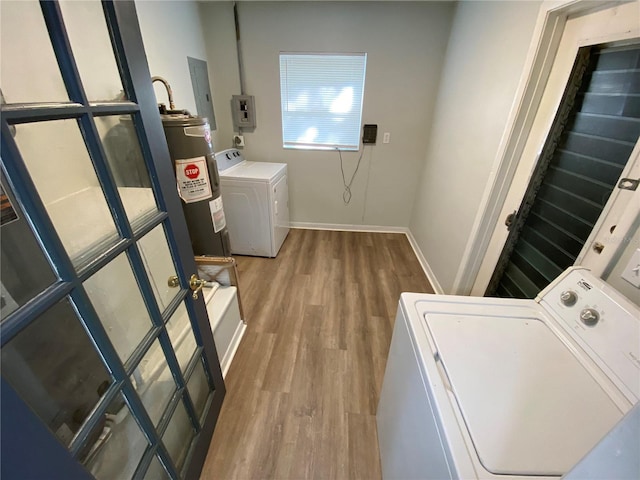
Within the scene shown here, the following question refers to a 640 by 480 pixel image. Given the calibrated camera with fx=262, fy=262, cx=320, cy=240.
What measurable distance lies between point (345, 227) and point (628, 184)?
269 centimetres

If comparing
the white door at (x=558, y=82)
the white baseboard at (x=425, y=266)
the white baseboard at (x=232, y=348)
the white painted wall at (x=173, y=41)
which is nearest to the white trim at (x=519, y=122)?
the white door at (x=558, y=82)

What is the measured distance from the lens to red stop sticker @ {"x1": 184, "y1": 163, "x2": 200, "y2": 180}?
1454 millimetres

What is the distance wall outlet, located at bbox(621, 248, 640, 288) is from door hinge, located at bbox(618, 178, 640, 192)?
0.23 metres

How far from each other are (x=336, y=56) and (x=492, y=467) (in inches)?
126

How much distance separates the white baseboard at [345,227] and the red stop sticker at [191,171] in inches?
80.8

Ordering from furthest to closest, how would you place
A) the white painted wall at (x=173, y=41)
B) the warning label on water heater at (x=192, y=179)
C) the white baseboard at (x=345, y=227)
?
1. the white baseboard at (x=345, y=227)
2. the white painted wall at (x=173, y=41)
3. the warning label on water heater at (x=192, y=179)

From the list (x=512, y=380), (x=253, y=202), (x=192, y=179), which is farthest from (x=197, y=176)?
(x=512, y=380)

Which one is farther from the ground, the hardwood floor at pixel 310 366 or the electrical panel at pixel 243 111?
the electrical panel at pixel 243 111

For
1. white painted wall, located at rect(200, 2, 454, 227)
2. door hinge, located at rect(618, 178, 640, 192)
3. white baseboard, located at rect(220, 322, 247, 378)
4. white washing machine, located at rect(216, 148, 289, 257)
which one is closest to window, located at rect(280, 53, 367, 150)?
white painted wall, located at rect(200, 2, 454, 227)

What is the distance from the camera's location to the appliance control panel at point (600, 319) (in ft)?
2.27

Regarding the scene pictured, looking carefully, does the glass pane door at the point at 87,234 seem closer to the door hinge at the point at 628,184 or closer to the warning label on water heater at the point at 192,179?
the warning label on water heater at the point at 192,179

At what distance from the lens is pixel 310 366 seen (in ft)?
5.57

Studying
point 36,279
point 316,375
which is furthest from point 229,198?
point 36,279

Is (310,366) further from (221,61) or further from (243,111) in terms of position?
(221,61)
